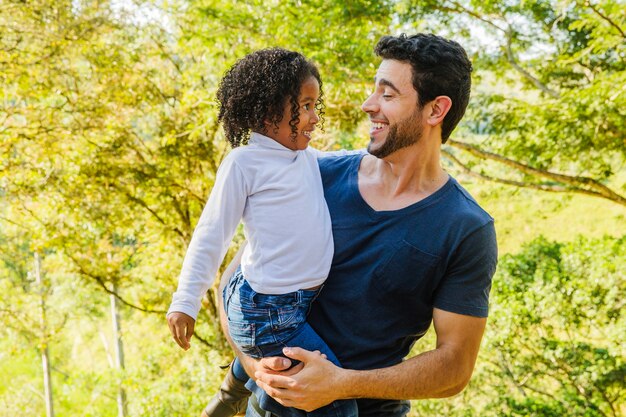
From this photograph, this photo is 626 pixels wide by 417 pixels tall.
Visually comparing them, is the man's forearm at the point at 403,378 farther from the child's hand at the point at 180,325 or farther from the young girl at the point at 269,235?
the child's hand at the point at 180,325

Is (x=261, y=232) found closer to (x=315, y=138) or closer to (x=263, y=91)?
(x=263, y=91)

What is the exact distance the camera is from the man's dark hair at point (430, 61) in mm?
1573

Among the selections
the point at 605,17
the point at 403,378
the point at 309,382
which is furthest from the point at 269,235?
the point at 605,17

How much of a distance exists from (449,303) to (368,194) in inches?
14.0

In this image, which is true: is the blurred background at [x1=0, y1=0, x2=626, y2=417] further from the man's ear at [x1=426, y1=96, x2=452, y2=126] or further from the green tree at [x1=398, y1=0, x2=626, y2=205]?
the man's ear at [x1=426, y1=96, x2=452, y2=126]

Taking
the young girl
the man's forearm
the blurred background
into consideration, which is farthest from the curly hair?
the blurred background

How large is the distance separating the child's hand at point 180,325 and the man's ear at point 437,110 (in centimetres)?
79

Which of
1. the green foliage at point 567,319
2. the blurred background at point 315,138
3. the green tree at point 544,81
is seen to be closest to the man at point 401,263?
the green tree at point 544,81

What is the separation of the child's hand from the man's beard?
0.62m

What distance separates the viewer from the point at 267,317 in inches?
59.9

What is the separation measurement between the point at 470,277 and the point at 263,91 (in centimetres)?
70

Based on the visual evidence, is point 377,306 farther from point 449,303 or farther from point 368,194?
point 368,194

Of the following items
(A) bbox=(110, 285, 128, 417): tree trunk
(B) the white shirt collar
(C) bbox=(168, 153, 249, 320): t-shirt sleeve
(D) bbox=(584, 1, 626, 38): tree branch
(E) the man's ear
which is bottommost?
(A) bbox=(110, 285, 128, 417): tree trunk

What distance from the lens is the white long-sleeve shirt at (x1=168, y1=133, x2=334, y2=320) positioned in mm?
1520
